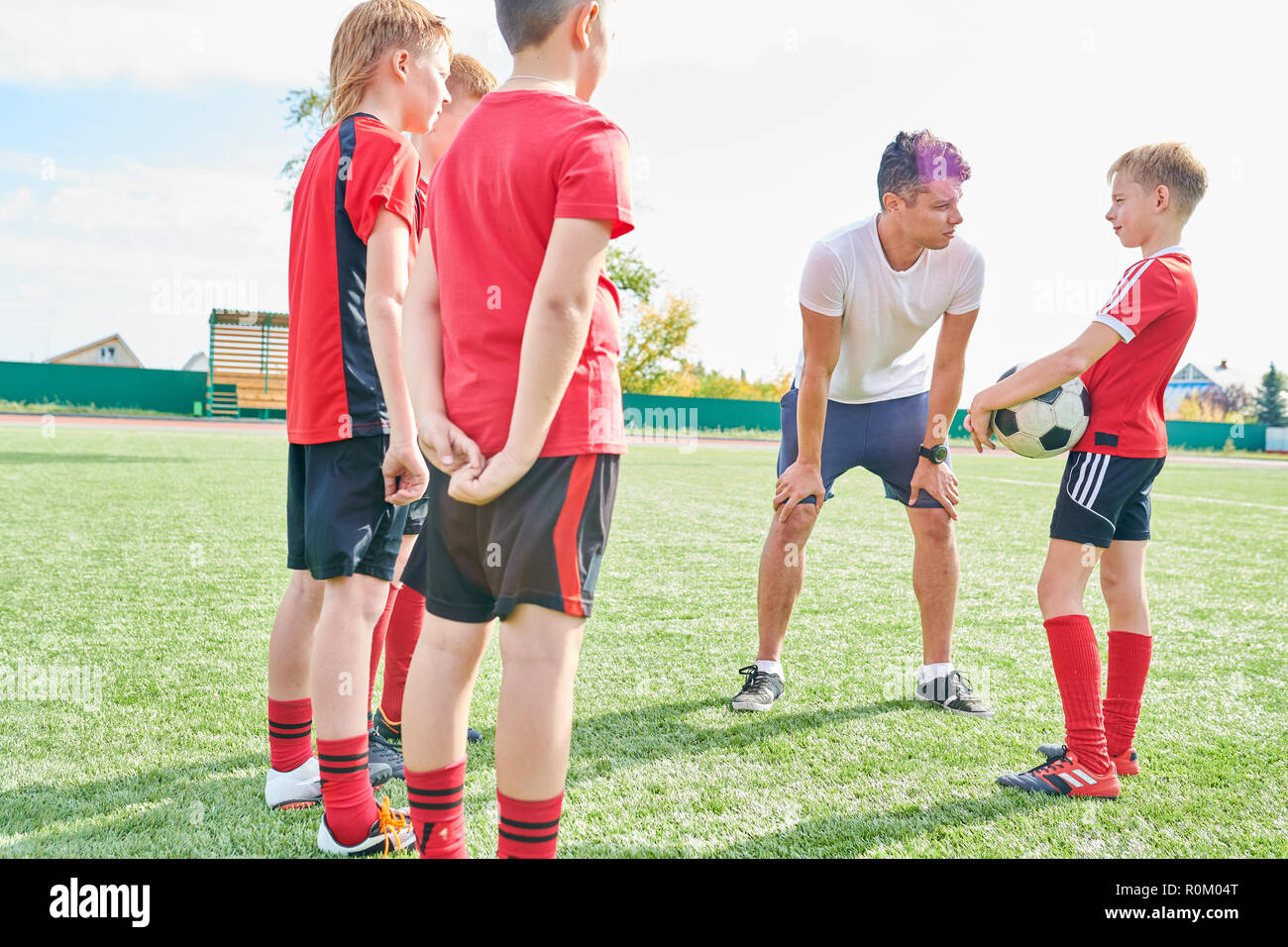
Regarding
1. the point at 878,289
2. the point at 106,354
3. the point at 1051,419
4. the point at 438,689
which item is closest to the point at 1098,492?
the point at 1051,419

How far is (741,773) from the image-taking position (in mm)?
2658

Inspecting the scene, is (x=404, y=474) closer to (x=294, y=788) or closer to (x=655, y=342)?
(x=294, y=788)

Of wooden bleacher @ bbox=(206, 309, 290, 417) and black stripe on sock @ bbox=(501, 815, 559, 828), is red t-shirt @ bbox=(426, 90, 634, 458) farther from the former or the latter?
wooden bleacher @ bbox=(206, 309, 290, 417)

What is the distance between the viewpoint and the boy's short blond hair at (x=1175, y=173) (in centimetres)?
266

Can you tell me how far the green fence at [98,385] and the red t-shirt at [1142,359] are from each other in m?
32.4

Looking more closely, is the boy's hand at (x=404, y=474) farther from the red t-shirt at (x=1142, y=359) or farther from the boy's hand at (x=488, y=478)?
the red t-shirt at (x=1142, y=359)

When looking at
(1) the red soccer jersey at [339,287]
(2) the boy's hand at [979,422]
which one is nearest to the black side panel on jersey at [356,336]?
(1) the red soccer jersey at [339,287]

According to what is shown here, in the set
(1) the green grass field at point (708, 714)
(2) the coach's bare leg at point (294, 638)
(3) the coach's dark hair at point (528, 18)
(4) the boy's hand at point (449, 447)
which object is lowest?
(1) the green grass field at point (708, 714)

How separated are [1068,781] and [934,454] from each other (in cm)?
136

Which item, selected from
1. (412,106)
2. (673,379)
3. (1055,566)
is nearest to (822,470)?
(1055,566)

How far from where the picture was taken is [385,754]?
266cm

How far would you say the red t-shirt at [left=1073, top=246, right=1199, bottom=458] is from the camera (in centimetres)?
259
